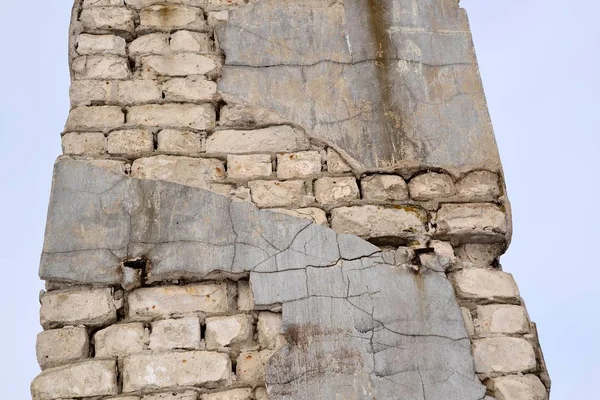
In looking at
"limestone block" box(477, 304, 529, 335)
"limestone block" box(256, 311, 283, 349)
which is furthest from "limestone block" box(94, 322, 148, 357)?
"limestone block" box(477, 304, 529, 335)

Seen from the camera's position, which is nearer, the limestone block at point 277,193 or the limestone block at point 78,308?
the limestone block at point 78,308

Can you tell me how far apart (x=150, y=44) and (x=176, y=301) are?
4.31 feet

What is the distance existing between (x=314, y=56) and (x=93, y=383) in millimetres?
1735

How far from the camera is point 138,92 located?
3662mm

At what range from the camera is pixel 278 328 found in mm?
3059

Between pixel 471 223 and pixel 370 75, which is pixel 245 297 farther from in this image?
pixel 370 75

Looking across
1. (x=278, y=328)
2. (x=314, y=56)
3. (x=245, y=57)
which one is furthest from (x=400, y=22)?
(x=278, y=328)

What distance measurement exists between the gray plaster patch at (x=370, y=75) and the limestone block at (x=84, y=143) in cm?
59

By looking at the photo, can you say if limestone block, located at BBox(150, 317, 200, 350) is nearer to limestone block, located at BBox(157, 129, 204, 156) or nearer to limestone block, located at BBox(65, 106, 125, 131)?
limestone block, located at BBox(157, 129, 204, 156)

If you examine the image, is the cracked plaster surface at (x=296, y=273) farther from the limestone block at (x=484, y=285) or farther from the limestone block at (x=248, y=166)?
the limestone block at (x=248, y=166)

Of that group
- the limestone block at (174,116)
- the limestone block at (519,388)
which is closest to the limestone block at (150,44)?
the limestone block at (174,116)

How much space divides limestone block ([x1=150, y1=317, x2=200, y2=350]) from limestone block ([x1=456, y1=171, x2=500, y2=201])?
122 cm

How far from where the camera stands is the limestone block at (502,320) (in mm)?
3166

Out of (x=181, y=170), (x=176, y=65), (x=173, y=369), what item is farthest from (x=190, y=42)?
(x=173, y=369)
